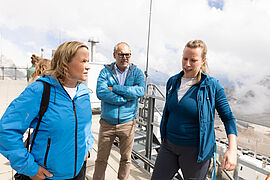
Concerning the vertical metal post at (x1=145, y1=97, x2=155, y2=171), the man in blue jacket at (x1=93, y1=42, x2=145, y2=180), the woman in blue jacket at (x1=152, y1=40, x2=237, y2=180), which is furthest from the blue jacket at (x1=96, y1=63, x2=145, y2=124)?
the vertical metal post at (x1=145, y1=97, x2=155, y2=171)

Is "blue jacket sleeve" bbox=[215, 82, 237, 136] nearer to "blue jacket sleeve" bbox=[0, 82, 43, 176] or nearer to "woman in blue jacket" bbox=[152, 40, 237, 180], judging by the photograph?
"woman in blue jacket" bbox=[152, 40, 237, 180]

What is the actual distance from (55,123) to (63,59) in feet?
1.31

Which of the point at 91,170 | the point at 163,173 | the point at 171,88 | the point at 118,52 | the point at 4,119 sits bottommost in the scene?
the point at 91,170

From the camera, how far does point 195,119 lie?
115cm

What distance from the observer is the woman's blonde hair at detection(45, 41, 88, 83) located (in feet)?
3.24

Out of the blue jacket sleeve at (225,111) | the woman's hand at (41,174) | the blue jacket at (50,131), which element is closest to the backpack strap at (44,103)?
the blue jacket at (50,131)

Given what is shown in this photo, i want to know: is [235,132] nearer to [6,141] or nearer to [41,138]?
[41,138]

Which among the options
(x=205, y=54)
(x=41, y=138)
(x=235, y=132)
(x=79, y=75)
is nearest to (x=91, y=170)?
(x=41, y=138)

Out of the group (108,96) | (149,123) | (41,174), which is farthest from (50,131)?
(149,123)

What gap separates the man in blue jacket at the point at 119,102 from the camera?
68.2 inches

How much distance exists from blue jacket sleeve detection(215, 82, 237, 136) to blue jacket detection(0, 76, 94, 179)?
96cm

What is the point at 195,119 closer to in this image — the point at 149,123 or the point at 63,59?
the point at 63,59

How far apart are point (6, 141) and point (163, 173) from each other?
112 cm

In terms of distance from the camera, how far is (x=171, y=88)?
1355 millimetres
